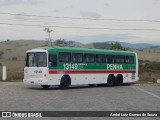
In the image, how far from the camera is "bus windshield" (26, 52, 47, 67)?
30.2 metres

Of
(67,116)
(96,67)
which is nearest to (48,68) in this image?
(96,67)

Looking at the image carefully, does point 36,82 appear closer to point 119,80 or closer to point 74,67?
point 74,67

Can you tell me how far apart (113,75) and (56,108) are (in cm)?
1971

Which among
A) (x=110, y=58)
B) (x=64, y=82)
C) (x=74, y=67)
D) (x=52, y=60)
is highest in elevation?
(x=110, y=58)

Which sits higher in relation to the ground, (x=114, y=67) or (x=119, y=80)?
(x=114, y=67)

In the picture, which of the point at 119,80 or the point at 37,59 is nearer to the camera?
the point at 37,59

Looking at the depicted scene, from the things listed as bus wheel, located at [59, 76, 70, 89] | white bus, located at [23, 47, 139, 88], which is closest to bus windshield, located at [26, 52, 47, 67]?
white bus, located at [23, 47, 139, 88]

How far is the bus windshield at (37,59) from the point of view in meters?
30.2

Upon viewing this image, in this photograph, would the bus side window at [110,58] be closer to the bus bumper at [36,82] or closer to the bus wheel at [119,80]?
the bus wheel at [119,80]

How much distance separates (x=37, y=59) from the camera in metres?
30.5

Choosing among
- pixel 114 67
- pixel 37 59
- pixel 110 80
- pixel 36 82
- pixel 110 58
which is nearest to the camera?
pixel 36 82

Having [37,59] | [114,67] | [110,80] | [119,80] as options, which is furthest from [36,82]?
[119,80]

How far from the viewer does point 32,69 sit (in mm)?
30422

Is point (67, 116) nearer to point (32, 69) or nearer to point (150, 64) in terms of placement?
point (32, 69)
